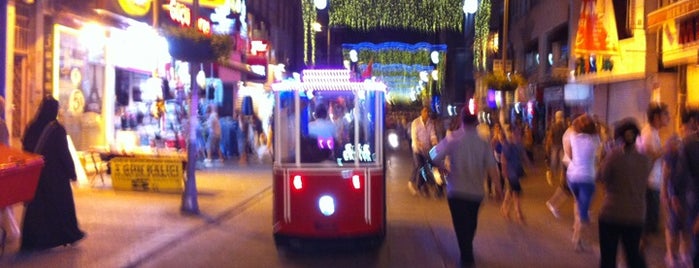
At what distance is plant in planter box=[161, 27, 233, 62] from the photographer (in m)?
13.2

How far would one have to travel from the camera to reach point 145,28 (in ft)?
68.1

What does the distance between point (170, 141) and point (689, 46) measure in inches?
472

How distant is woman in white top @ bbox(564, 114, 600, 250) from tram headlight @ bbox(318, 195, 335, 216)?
2.84 metres

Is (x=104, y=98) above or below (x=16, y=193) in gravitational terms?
above

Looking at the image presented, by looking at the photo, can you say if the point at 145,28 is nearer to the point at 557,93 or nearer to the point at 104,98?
the point at 104,98


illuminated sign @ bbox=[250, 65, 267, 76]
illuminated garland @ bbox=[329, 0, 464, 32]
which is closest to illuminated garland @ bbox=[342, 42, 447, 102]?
illuminated sign @ bbox=[250, 65, 267, 76]

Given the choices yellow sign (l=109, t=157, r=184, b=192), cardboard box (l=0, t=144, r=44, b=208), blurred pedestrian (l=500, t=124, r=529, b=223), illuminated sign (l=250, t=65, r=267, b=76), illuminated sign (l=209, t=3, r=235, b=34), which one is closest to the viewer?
cardboard box (l=0, t=144, r=44, b=208)

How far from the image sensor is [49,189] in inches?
368

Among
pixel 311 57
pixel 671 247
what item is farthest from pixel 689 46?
pixel 311 57

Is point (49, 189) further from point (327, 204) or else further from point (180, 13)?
point (180, 13)

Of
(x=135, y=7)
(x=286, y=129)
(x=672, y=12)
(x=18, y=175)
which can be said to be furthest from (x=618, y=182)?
(x=135, y=7)

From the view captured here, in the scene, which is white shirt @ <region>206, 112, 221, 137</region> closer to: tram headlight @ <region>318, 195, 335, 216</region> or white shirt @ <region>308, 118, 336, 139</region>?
white shirt @ <region>308, 118, 336, 139</region>

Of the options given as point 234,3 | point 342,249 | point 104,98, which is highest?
point 234,3

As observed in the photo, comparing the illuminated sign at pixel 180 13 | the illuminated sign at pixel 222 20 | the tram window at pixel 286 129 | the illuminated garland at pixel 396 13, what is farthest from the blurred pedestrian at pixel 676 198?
the illuminated garland at pixel 396 13
